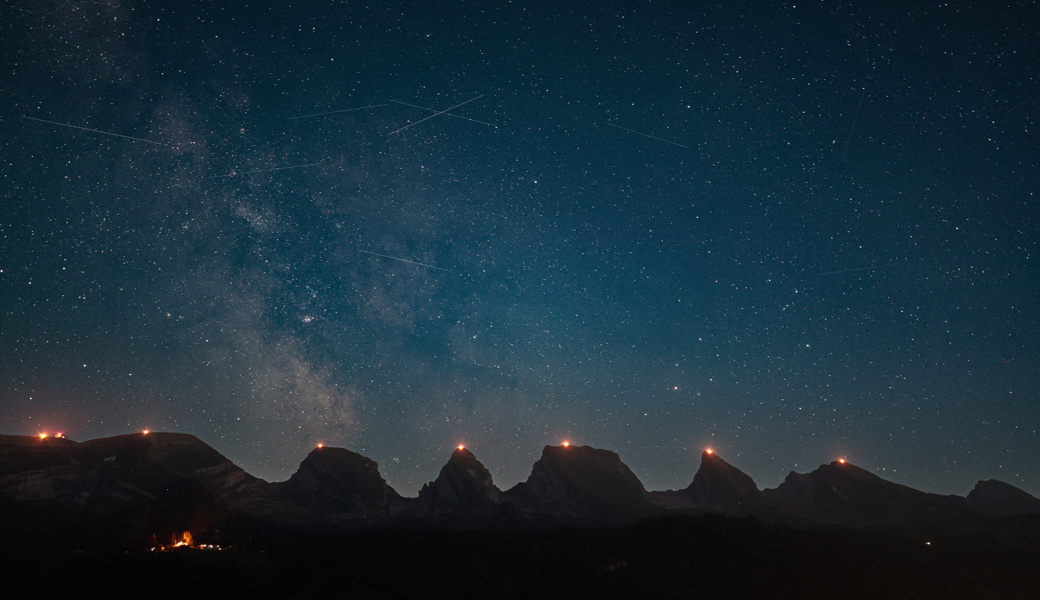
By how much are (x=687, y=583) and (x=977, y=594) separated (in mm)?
109210

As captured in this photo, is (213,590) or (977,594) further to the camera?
(977,594)

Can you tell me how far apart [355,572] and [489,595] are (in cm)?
5150

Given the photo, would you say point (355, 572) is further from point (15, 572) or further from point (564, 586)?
point (15, 572)

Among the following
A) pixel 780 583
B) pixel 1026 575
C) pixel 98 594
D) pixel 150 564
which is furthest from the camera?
pixel 1026 575

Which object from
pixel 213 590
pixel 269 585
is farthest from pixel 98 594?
pixel 269 585

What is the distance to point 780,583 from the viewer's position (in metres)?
184

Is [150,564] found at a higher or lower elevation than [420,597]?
higher

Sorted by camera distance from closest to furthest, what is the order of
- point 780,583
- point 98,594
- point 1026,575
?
point 98,594 < point 780,583 < point 1026,575

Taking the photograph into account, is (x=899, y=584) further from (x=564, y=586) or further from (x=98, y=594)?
(x=98, y=594)

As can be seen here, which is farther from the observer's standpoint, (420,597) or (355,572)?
(355,572)

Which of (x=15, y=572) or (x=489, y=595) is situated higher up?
(x=15, y=572)

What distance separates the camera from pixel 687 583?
191 metres

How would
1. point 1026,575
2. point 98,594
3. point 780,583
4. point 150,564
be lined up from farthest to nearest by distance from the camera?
point 1026,575, point 780,583, point 150,564, point 98,594

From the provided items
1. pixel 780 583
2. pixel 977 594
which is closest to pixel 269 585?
pixel 780 583
